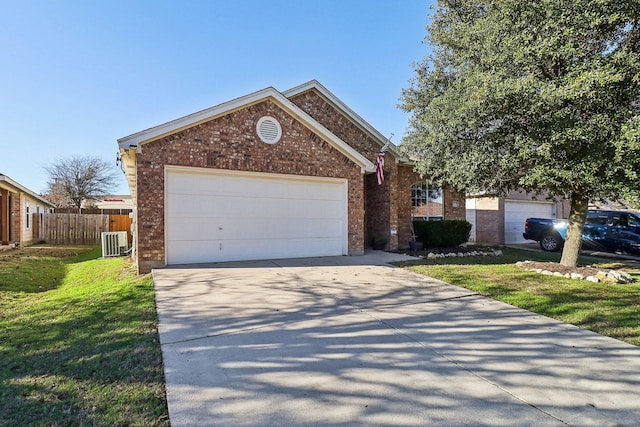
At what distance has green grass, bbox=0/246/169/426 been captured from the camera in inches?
103

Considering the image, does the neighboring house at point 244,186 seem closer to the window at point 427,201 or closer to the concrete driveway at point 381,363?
the concrete driveway at point 381,363

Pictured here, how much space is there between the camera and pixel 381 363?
11.6 ft

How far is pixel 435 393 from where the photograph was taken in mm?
2996

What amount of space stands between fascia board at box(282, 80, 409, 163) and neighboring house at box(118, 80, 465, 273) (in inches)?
79.8

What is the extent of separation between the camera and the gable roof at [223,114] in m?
7.92

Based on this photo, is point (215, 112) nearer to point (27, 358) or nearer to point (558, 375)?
point (27, 358)

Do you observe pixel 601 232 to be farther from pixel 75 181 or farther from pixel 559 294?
pixel 75 181

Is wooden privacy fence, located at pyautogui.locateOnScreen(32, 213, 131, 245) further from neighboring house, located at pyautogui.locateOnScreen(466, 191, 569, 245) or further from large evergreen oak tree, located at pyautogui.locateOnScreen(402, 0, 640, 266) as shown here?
neighboring house, located at pyautogui.locateOnScreen(466, 191, 569, 245)

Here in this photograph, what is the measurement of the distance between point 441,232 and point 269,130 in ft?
24.5

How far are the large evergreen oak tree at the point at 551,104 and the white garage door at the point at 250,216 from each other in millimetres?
3682

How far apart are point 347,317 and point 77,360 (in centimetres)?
311

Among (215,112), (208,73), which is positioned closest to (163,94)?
(208,73)

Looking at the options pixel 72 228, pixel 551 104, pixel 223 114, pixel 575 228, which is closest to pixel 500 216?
pixel 575 228

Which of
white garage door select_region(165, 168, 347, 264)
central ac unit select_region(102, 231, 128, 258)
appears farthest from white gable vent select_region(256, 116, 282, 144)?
central ac unit select_region(102, 231, 128, 258)
